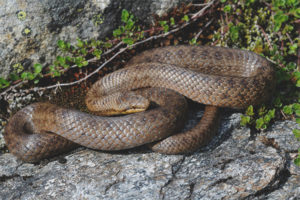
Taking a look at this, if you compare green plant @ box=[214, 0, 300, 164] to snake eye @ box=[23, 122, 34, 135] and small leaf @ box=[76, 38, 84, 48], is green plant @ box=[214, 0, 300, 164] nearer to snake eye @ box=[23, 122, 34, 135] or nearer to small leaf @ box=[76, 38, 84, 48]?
small leaf @ box=[76, 38, 84, 48]

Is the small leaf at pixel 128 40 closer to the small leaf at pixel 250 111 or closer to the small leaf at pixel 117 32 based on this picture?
the small leaf at pixel 117 32

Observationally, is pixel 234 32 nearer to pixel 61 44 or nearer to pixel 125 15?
pixel 125 15

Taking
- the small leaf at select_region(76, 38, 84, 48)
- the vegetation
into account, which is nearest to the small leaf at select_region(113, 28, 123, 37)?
the vegetation

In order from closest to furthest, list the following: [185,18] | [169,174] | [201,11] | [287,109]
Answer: [169,174] → [287,109] → [185,18] → [201,11]

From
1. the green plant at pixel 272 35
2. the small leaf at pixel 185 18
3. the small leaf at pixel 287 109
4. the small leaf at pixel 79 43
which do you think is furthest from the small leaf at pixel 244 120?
the small leaf at pixel 79 43

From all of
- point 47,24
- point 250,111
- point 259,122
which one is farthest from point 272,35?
point 47,24

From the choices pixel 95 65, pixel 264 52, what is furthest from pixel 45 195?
pixel 264 52
